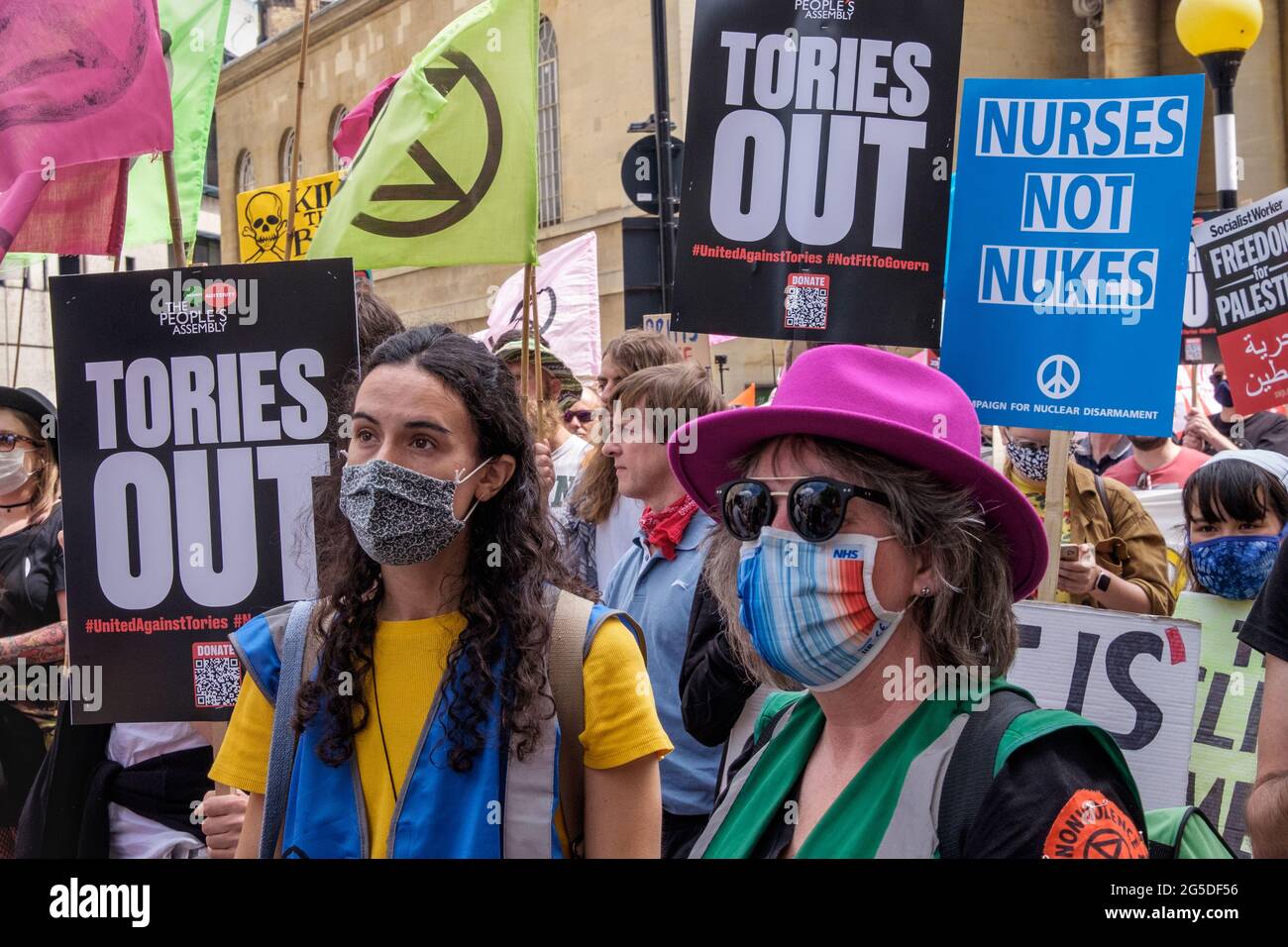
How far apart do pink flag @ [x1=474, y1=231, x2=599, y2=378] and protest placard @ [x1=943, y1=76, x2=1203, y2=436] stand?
5.09 metres

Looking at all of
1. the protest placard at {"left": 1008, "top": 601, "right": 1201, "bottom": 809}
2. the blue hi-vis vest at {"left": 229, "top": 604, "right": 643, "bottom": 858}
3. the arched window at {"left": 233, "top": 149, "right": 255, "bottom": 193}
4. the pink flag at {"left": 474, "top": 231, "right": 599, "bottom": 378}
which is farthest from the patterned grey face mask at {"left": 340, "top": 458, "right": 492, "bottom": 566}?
the arched window at {"left": 233, "top": 149, "right": 255, "bottom": 193}

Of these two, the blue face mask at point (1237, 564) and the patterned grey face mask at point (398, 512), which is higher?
the patterned grey face mask at point (398, 512)

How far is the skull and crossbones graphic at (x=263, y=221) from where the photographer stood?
9.80 metres

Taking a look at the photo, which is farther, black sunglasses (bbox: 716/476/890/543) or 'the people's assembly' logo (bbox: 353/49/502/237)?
'the people's assembly' logo (bbox: 353/49/502/237)

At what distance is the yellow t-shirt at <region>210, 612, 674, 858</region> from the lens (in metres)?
2.32

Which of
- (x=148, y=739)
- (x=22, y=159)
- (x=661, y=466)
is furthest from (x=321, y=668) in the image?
(x=22, y=159)

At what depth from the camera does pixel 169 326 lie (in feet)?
11.1

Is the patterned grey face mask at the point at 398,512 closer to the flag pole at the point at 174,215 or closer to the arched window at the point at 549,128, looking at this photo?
the flag pole at the point at 174,215

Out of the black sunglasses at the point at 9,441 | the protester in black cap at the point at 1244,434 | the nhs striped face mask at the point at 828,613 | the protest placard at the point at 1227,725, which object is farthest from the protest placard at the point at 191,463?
the protester in black cap at the point at 1244,434

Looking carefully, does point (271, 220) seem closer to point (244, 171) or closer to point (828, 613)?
point (828, 613)

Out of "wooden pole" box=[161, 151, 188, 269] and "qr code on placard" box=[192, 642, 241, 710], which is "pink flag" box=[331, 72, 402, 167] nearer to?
"wooden pole" box=[161, 151, 188, 269]

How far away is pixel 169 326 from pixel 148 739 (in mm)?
1163

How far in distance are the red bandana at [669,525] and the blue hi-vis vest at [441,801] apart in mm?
1525
